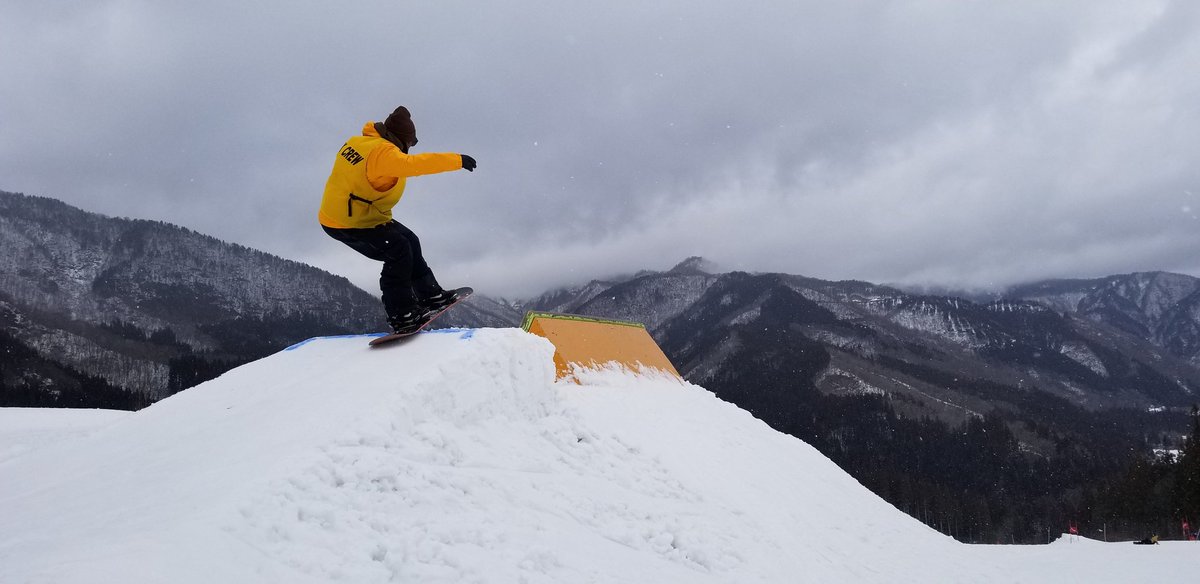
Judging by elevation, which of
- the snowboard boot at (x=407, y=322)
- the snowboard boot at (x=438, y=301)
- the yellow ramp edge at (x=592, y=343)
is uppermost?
the yellow ramp edge at (x=592, y=343)

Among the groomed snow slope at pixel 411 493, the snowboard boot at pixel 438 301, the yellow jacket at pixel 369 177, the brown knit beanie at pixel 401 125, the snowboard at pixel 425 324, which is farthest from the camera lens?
the snowboard boot at pixel 438 301

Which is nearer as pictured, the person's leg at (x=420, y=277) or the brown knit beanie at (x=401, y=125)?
the brown knit beanie at (x=401, y=125)

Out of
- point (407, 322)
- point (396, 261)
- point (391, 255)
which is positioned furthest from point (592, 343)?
point (391, 255)

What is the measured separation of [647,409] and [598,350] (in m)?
3.12

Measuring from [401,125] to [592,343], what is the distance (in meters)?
8.66

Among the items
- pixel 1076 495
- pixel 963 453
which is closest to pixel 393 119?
pixel 1076 495

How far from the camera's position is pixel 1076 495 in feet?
361

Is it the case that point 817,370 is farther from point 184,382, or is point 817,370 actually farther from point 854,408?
point 184,382

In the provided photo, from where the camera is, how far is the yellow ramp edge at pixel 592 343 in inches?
544

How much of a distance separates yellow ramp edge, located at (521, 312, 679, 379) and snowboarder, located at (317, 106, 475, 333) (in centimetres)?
562

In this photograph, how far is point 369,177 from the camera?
21.4 ft

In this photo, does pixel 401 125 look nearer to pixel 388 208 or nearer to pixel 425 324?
pixel 388 208

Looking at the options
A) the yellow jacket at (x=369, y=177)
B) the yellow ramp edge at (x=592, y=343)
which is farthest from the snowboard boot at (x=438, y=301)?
the yellow ramp edge at (x=592, y=343)

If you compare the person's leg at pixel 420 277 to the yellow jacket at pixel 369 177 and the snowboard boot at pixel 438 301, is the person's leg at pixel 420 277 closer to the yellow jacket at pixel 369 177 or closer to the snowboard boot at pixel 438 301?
the snowboard boot at pixel 438 301
